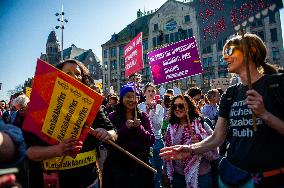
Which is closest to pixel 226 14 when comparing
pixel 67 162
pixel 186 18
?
pixel 67 162

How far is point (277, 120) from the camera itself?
2.19m

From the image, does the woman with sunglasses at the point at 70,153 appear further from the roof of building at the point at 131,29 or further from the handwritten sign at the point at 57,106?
the roof of building at the point at 131,29

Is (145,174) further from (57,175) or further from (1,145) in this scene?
(1,145)

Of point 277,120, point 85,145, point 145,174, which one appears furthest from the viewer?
point 145,174

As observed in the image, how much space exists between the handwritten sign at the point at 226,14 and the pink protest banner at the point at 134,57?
321cm

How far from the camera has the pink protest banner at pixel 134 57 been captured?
6.28 metres

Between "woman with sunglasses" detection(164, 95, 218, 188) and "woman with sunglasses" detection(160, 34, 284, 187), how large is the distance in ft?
4.39

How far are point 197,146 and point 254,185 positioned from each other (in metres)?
0.63

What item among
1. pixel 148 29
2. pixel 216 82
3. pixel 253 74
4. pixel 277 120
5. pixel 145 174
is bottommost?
pixel 145 174

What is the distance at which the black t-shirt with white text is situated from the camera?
88.7 inches

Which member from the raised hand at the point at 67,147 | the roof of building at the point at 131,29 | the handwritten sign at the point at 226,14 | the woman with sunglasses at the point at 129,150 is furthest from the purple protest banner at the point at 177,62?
the roof of building at the point at 131,29

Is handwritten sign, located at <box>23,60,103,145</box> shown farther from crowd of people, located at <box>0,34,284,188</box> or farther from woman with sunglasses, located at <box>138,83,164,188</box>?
woman with sunglasses, located at <box>138,83,164,188</box>

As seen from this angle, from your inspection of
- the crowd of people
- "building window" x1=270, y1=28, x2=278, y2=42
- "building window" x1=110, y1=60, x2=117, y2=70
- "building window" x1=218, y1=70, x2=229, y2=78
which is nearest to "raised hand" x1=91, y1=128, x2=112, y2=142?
the crowd of people

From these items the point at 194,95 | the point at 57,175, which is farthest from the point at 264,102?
the point at 194,95
